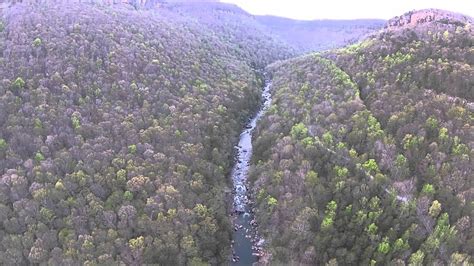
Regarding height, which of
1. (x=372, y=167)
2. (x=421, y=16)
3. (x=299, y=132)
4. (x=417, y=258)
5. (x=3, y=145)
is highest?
(x=421, y=16)

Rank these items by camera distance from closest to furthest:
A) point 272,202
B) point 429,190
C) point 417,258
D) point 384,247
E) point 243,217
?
point 417,258
point 384,247
point 429,190
point 272,202
point 243,217

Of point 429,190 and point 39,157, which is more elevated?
point 429,190

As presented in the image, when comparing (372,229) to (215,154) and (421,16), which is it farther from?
(421,16)

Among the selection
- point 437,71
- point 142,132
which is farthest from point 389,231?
point 142,132

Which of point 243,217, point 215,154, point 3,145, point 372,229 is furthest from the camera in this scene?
point 215,154

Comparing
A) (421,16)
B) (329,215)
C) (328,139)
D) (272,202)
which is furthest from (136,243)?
(421,16)

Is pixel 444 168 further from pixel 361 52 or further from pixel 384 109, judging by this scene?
pixel 361 52
